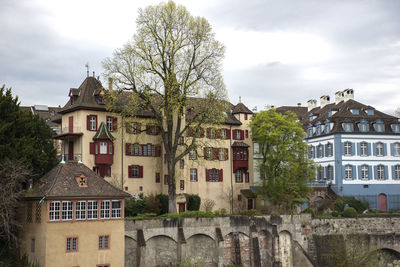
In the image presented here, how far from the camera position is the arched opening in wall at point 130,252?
41.3 meters

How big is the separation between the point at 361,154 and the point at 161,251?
3164 cm

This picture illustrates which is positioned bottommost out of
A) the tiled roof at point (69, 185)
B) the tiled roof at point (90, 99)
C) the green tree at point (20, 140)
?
the tiled roof at point (69, 185)

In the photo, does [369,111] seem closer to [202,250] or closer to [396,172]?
[396,172]

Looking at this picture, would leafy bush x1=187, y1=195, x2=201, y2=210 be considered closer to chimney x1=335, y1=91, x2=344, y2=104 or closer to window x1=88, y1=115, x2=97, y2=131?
window x1=88, y1=115, x2=97, y2=131

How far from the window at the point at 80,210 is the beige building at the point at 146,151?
1118cm

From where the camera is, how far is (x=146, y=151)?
53.8 meters

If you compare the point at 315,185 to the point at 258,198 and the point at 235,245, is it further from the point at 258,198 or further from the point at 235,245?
the point at 235,245

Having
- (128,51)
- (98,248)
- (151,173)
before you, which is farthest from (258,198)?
(98,248)

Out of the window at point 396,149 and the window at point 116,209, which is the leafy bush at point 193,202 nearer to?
the window at point 116,209

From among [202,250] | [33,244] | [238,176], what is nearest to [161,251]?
[202,250]

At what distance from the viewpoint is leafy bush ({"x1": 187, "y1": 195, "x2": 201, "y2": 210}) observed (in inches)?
2128

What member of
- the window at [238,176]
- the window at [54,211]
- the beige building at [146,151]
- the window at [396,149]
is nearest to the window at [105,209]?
the window at [54,211]

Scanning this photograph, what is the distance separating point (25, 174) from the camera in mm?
36844

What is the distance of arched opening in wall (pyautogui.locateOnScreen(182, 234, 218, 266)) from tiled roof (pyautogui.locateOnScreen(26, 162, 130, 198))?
9060mm
